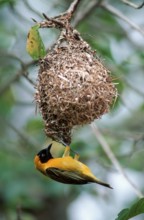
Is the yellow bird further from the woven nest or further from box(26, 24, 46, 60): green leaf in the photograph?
box(26, 24, 46, 60): green leaf

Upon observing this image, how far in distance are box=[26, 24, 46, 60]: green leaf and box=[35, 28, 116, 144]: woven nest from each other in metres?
0.07

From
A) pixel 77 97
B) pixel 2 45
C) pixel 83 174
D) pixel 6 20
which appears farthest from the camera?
pixel 6 20

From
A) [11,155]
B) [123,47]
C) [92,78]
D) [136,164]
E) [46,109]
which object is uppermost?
[123,47]

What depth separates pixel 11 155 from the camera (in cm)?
646

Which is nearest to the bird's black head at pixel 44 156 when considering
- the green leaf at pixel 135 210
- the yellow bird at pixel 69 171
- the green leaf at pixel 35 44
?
the yellow bird at pixel 69 171

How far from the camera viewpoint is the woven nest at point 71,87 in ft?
11.3

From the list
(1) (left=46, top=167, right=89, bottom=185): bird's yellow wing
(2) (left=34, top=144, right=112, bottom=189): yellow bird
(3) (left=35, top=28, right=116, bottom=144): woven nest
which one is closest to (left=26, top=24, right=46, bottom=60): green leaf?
(3) (left=35, top=28, right=116, bottom=144): woven nest

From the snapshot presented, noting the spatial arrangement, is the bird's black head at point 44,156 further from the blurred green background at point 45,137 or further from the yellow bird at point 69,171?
the blurred green background at point 45,137

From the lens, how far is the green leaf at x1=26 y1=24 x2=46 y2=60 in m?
3.43

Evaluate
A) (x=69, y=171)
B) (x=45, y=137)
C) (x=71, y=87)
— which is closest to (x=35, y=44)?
(x=71, y=87)

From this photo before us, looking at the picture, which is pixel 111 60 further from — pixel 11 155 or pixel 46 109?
pixel 11 155

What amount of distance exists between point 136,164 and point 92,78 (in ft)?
10.5

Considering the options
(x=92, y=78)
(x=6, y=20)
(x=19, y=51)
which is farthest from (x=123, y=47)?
(x=92, y=78)

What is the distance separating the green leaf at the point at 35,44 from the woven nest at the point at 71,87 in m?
0.07
